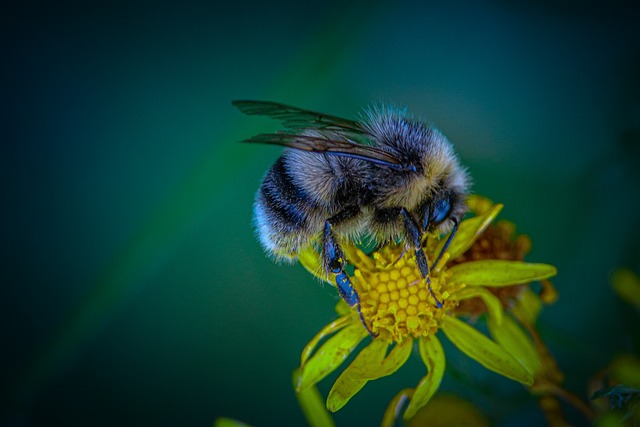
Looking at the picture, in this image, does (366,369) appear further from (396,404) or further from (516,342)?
(516,342)

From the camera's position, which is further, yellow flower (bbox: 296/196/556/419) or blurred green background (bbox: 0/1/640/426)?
blurred green background (bbox: 0/1/640/426)

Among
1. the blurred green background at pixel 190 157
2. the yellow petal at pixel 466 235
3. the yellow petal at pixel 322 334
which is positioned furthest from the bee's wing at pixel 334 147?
the blurred green background at pixel 190 157

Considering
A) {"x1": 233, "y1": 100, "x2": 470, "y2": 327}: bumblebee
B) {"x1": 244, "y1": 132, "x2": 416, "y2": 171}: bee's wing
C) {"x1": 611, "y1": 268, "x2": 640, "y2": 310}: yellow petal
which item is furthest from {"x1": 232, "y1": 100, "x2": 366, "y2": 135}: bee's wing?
{"x1": 611, "y1": 268, "x2": 640, "y2": 310}: yellow petal

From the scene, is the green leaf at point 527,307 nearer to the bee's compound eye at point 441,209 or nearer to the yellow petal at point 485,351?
the yellow petal at point 485,351

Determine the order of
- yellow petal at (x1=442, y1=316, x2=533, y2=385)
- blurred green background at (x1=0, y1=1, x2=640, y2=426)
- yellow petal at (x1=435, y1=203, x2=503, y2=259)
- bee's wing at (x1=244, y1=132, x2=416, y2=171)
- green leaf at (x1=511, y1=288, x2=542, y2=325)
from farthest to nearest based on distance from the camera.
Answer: blurred green background at (x1=0, y1=1, x2=640, y2=426) → green leaf at (x1=511, y1=288, x2=542, y2=325) → yellow petal at (x1=435, y1=203, x2=503, y2=259) → yellow petal at (x1=442, y1=316, x2=533, y2=385) → bee's wing at (x1=244, y1=132, x2=416, y2=171)

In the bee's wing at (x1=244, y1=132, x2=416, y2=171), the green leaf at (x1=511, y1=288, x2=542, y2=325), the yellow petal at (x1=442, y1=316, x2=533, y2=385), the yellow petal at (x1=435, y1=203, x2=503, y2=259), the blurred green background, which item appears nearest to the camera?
the bee's wing at (x1=244, y1=132, x2=416, y2=171)

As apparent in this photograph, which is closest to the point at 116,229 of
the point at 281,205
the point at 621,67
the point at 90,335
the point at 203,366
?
the point at 90,335

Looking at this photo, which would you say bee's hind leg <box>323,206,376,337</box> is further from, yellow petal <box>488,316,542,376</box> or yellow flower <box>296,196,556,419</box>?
yellow petal <box>488,316,542,376</box>

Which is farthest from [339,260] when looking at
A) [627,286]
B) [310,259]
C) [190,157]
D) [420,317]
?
[190,157]
